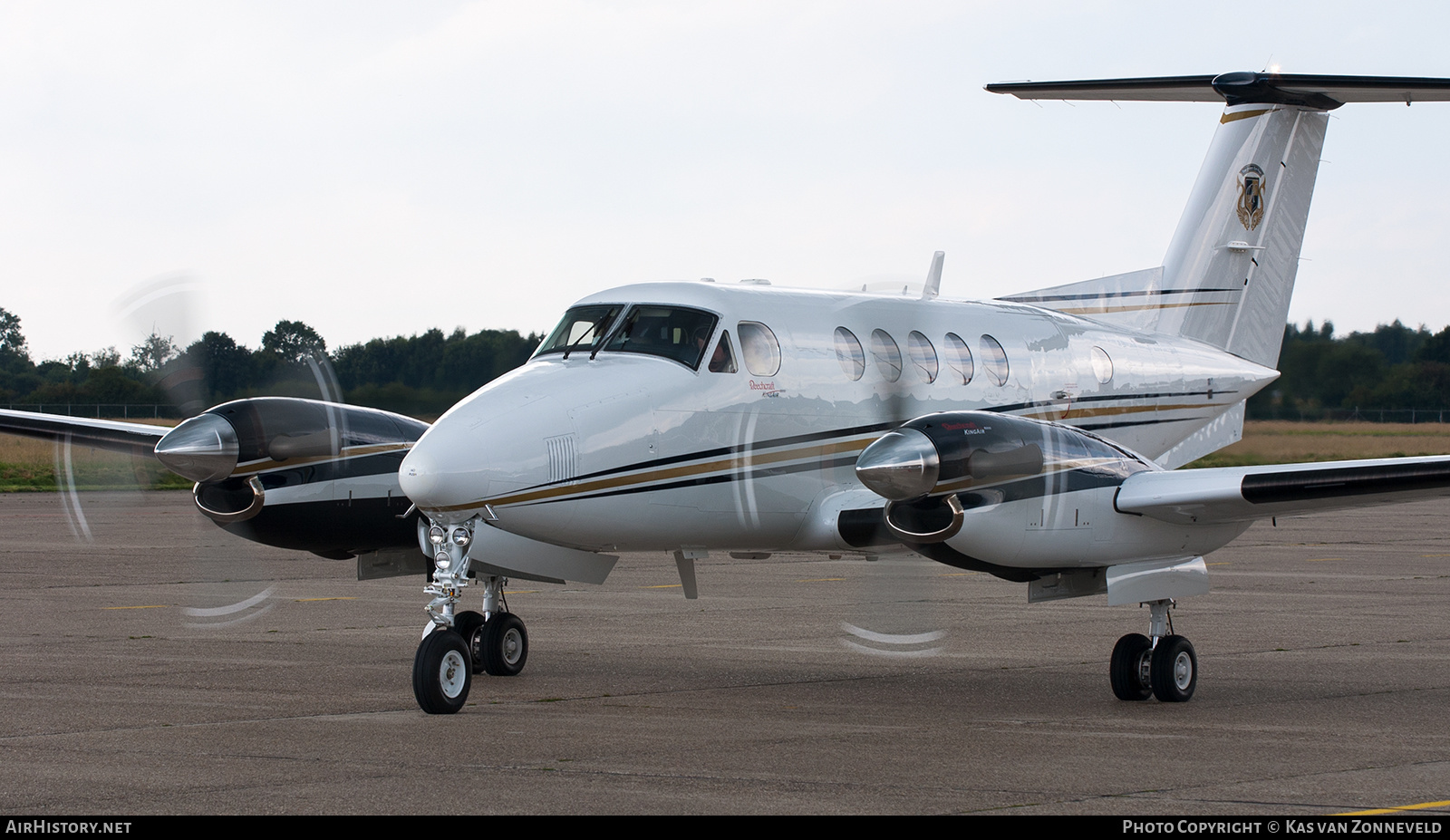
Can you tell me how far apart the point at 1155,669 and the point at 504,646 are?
5186 mm

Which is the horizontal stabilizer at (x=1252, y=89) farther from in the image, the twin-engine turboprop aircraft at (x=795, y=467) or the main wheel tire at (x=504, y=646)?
the main wheel tire at (x=504, y=646)

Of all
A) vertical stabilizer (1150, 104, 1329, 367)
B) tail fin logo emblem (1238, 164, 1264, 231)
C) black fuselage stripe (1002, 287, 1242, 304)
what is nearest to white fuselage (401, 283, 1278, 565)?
black fuselage stripe (1002, 287, 1242, 304)

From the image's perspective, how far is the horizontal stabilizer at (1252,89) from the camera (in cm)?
1495

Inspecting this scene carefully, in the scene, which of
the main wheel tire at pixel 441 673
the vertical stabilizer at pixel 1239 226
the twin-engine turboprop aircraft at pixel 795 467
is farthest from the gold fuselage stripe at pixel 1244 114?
the main wheel tire at pixel 441 673

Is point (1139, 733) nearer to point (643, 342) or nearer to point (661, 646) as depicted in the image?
point (643, 342)

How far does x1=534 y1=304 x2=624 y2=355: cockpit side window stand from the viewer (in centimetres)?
1115

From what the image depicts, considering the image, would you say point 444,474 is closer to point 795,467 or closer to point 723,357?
point 723,357

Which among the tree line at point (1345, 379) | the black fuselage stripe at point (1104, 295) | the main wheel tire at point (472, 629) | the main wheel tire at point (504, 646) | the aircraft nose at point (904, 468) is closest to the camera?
the aircraft nose at point (904, 468)

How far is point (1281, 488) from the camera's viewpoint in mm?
10453

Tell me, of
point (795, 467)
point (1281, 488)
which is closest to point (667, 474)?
point (795, 467)

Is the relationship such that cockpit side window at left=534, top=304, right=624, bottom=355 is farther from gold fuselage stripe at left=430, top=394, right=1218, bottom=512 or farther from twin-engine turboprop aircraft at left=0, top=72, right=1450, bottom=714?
gold fuselage stripe at left=430, top=394, right=1218, bottom=512

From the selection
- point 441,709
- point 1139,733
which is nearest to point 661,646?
point 441,709

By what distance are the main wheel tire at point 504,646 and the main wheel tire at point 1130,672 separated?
477 centimetres

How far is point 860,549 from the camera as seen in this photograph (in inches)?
452
